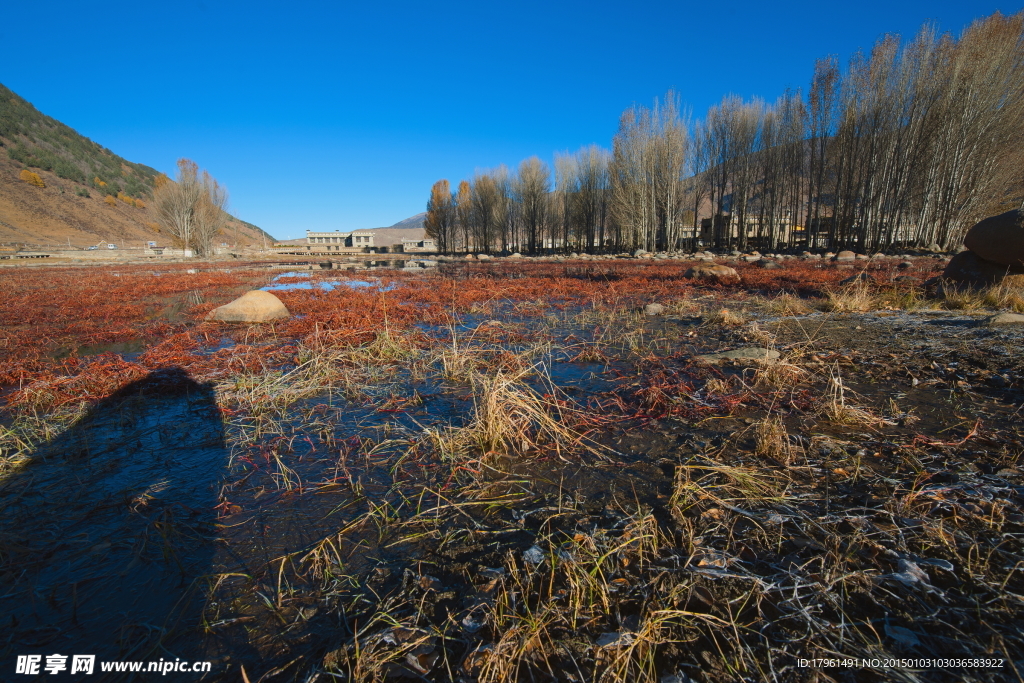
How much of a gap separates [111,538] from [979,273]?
13.5m

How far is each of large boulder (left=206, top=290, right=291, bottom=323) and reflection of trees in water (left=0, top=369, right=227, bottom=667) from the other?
17.9 ft

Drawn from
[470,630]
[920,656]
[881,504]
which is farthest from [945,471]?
[470,630]

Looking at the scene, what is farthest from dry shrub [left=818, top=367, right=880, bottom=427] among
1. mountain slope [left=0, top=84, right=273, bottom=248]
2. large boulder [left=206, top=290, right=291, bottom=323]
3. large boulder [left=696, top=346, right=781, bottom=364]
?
mountain slope [left=0, top=84, right=273, bottom=248]

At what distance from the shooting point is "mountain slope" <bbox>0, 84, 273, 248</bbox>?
5984cm

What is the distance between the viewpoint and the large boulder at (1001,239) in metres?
7.40

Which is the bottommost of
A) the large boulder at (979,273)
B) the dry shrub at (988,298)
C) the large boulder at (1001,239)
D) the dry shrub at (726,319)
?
the dry shrub at (726,319)

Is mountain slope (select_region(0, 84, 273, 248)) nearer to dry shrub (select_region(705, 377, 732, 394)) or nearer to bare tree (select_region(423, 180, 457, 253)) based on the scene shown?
bare tree (select_region(423, 180, 457, 253))

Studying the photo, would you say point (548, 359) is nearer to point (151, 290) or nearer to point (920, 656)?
point (920, 656)

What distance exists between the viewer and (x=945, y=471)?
8.57 ft

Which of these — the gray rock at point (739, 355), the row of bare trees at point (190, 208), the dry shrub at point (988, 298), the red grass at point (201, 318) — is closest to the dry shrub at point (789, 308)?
the dry shrub at point (988, 298)

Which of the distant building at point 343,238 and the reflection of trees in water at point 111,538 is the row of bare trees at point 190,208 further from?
the reflection of trees in water at point 111,538

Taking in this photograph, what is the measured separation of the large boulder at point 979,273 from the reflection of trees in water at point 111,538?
40.5 feet

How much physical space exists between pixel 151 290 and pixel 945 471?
21507mm

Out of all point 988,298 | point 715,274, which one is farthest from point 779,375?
point 715,274
